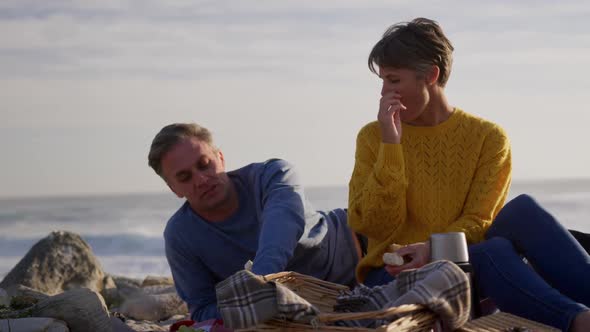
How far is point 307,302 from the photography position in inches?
128

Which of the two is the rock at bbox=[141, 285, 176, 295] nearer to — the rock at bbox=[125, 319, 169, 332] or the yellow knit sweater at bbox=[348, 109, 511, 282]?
the rock at bbox=[125, 319, 169, 332]

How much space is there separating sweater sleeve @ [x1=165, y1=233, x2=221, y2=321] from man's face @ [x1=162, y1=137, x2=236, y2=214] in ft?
1.04

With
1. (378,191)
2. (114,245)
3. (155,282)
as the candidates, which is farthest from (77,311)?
(114,245)

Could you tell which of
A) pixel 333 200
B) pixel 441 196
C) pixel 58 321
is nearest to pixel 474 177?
pixel 441 196

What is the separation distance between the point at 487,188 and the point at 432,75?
0.57 m

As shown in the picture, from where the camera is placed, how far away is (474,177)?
455 cm

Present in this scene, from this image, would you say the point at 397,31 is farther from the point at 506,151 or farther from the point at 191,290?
the point at 191,290

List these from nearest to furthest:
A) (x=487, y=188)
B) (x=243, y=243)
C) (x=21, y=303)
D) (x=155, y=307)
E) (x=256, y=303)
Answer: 1. (x=256, y=303)
2. (x=487, y=188)
3. (x=243, y=243)
4. (x=21, y=303)
5. (x=155, y=307)

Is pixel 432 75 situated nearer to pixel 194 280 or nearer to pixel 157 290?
pixel 194 280

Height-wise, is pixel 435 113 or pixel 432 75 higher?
pixel 432 75

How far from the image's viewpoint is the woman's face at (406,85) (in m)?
4.37

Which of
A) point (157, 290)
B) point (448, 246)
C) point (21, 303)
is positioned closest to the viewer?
point (448, 246)

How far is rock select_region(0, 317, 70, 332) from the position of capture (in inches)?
196

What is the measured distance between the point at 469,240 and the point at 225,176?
125cm
